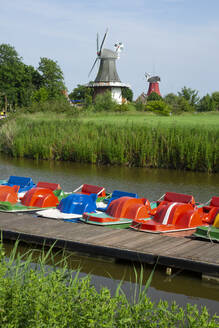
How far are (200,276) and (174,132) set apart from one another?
1546 centimetres

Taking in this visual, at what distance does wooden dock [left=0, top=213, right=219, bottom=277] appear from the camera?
29.0ft

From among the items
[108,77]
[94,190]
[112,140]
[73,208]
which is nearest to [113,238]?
[73,208]

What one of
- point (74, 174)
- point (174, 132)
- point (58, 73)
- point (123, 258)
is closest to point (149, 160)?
point (174, 132)

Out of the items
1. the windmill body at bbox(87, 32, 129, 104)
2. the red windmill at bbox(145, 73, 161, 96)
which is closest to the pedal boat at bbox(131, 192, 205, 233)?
the windmill body at bbox(87, 32, 129, 104)

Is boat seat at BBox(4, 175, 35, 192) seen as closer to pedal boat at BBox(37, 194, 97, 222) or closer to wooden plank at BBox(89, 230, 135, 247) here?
pedal boat at BBox(37, 194, 97, 222)

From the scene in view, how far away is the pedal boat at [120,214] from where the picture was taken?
11281 millimetres

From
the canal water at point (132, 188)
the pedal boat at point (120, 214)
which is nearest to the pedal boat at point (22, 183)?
the canal water at point (132, 188)

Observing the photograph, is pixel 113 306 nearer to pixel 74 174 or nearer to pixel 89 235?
pixel 89 235

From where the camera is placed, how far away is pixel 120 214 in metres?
11.6

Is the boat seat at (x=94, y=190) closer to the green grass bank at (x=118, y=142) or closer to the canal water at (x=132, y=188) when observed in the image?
the canal water at (x=132, y=188)

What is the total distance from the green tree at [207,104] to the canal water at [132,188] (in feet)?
144

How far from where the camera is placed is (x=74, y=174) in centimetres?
2289

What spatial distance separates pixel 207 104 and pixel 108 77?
49.1 feet

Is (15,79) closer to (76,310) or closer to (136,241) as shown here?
(136,241)
